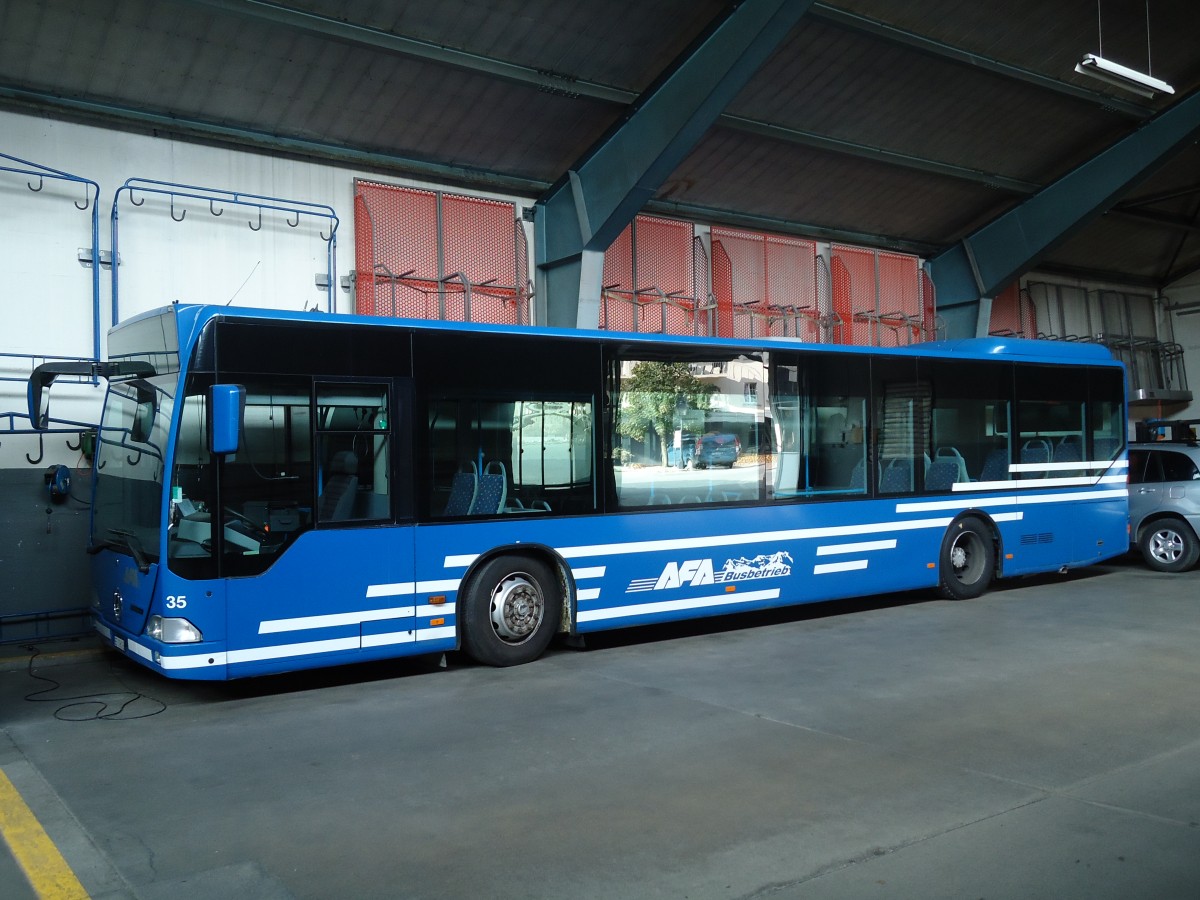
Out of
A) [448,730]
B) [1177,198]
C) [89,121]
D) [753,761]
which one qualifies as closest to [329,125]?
[89,121]

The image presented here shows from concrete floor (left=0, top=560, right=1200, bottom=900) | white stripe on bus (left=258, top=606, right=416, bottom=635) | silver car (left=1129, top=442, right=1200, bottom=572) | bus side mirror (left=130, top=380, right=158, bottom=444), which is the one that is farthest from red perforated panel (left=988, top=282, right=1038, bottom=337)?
bus side mirror (left=130, top=380, right=158, bottom=444)

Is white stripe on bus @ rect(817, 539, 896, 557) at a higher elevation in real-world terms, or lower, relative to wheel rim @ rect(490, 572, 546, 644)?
higher

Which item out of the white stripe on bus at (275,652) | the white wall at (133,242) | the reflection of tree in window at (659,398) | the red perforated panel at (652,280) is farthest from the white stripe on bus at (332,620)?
the red perforated panel at (652,280)

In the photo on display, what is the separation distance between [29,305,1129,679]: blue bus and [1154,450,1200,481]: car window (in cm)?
376

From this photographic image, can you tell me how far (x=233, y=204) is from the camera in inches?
478

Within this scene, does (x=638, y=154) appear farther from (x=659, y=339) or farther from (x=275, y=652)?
(x=275, y=652)

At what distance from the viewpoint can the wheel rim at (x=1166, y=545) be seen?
48.2ft

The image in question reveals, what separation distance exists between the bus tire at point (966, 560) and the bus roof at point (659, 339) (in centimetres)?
209

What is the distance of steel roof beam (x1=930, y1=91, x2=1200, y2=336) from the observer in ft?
56.5

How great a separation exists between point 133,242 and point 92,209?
1.67 feet

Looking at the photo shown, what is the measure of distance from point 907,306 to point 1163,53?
19.8 feet

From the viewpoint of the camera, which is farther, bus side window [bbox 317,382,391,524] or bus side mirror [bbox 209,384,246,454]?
bus side window [bbox 317,382,391,524]

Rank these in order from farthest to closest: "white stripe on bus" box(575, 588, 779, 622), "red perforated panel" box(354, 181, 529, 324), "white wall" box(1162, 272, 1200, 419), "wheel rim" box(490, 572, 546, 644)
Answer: "white wall" box(1162, 272, 1200, 419)
"red perforated panel" box(354, 181, 529, 324)
"white stripe on bus" box(575, 588, 779, 622)
"wheel rim" box(490, 572, 546, 644)

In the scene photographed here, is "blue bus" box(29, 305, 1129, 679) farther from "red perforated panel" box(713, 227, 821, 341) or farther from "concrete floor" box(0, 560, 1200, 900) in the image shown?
"red perforated panel" box(713, 227, 821, 341)
